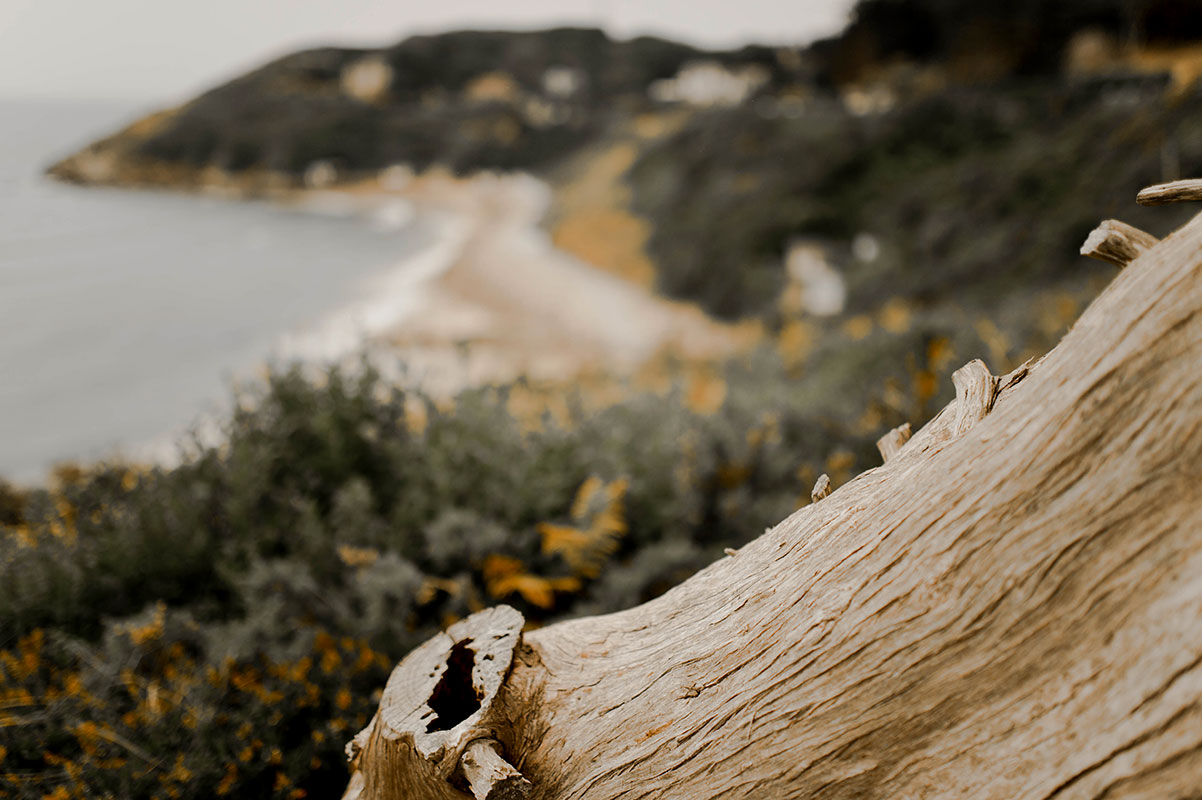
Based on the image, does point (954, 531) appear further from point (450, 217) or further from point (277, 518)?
point (450, 217)

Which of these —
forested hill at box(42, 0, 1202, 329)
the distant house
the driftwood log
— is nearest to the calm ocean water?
the driftwood log

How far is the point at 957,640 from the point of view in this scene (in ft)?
4.29

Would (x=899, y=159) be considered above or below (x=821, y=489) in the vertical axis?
below

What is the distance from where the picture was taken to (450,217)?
28.9 meters

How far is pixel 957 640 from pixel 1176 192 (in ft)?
3.17

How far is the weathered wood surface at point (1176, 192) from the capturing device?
4.34 ft

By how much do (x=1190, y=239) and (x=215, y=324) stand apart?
15.3 m

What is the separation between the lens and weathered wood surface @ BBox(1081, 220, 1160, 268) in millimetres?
1354

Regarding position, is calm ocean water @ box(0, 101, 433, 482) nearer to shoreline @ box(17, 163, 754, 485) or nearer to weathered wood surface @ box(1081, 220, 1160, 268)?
shoreline @ box(17, 163, 754, 485)

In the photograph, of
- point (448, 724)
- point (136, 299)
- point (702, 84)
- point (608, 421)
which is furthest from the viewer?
point (702, 84)

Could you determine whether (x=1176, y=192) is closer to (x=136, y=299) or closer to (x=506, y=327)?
(x=506, y=327)

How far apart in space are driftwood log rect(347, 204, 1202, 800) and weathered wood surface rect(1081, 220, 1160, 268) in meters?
0.07

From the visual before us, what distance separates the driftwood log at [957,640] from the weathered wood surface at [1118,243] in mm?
74

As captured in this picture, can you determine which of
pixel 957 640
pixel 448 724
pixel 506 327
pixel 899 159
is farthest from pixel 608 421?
pixel 899 159
